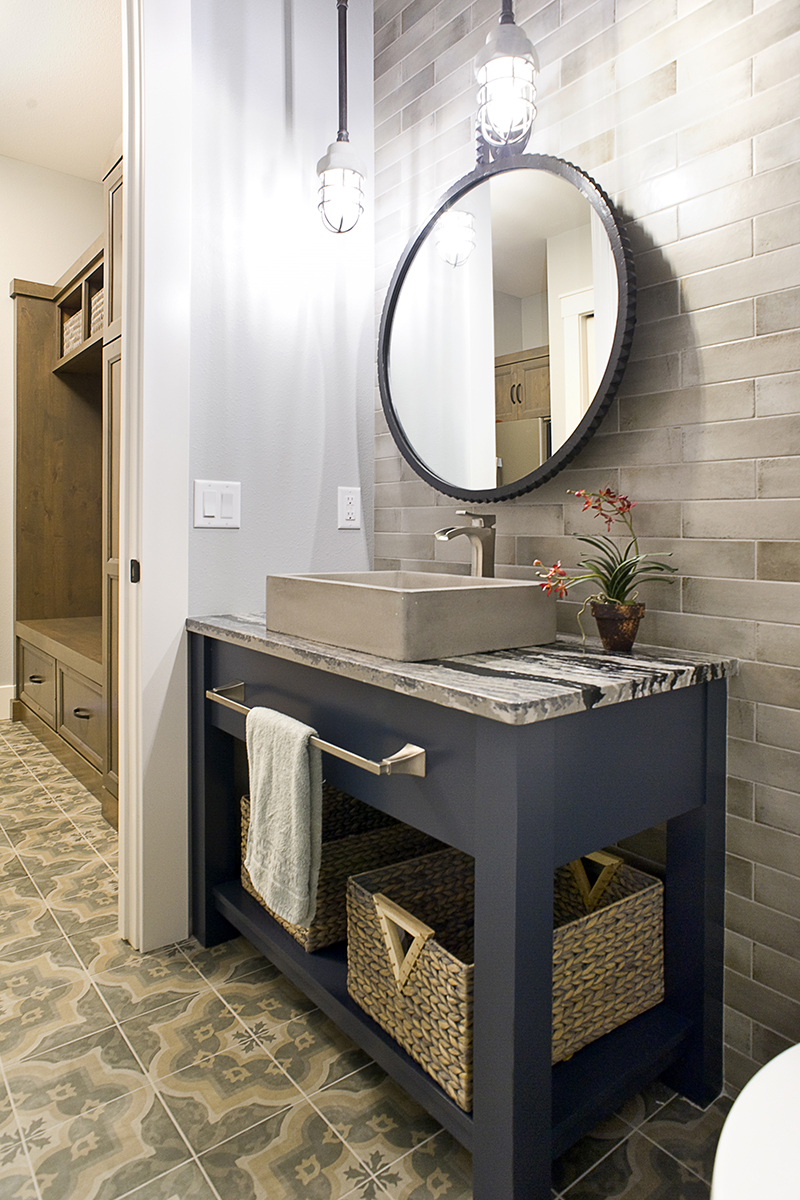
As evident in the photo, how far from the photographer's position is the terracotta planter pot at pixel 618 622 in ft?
4.00

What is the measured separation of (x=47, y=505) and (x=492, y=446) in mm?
2933

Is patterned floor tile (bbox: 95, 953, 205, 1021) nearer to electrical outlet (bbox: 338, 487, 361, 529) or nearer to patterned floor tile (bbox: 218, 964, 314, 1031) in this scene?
patterned floor tile (bbox: 218, 964, 314, 1031)

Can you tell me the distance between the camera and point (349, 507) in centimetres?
202

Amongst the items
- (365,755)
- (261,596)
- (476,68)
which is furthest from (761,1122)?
(476,68)

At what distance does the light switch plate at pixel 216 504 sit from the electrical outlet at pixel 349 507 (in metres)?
0.32

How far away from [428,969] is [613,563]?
0.78m

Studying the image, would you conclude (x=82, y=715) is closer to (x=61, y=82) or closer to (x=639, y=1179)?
(x=639, y=1179)

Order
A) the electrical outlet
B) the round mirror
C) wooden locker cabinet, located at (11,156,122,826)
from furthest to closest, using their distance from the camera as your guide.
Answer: wooden locker cabinet, located at (11,156,122,826) < the electrical outlet < the round mirror

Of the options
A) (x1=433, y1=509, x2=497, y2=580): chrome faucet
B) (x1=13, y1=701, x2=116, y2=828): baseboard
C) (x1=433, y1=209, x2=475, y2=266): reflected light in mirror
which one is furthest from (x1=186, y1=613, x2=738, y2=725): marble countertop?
(x1=13, y1=701, x2=116, y2=828): baseboard

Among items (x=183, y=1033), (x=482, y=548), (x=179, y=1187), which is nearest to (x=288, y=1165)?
(x=179, y=1187)

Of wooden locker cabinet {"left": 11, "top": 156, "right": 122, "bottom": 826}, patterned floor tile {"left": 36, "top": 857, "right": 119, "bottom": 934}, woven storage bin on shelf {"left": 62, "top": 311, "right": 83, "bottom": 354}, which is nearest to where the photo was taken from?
patterned floor tile {"left": 36, "top": 857, "right": 119, "bottom": 934}

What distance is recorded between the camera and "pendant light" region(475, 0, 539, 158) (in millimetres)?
1283

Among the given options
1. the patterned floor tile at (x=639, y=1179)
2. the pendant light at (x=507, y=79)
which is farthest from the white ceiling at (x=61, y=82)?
the patterned floor tile at (x=639, y=1179)

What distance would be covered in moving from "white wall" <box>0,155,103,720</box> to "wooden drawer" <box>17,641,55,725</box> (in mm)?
133
